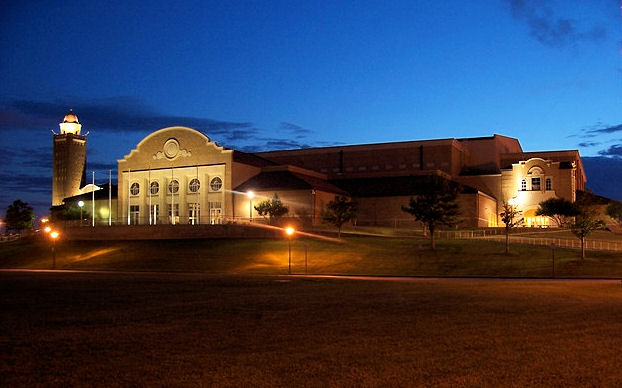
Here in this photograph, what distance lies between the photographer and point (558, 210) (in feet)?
251

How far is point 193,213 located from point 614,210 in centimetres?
→ 4809

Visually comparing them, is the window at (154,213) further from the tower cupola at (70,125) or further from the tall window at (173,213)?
the tower cupola at (70,125)

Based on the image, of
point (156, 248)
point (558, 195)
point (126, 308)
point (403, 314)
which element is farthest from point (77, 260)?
point (558, 195)

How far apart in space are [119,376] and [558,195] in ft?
254

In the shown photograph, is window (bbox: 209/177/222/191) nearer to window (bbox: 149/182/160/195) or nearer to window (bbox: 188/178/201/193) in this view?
window (bbox: 188/178/201/193)

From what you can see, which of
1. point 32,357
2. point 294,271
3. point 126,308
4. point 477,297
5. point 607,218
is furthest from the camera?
point 607,218

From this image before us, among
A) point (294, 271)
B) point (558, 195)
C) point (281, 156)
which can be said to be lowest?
point (294, 271)

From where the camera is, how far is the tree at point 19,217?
339ft

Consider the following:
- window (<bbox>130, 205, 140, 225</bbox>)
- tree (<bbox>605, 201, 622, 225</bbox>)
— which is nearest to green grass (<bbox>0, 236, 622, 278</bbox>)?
window (<bbox>130, 205, 140, 225</bbox>)

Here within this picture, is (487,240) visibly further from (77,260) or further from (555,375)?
(555,375)

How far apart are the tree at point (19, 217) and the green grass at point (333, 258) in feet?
142

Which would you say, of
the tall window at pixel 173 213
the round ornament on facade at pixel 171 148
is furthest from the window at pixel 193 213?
the round ornament on facade at pixel 171 148

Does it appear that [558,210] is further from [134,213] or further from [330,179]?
[134,213]

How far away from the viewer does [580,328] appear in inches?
608
